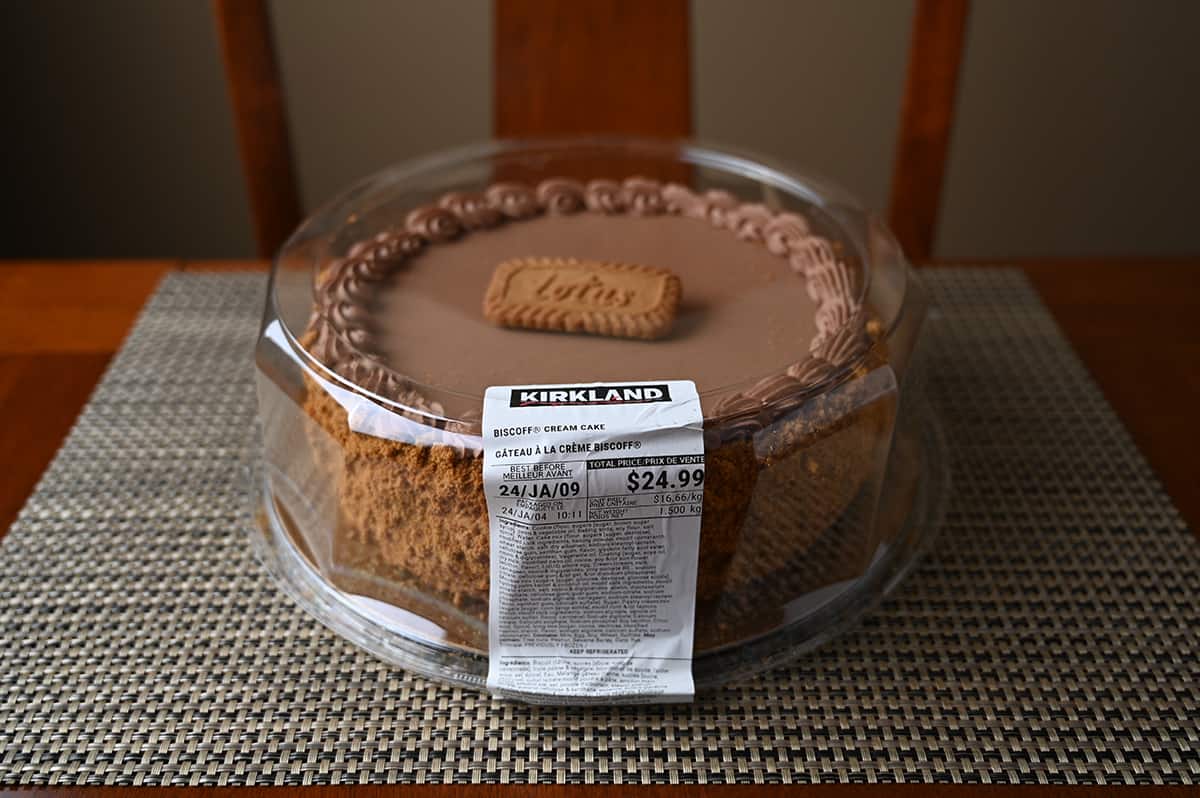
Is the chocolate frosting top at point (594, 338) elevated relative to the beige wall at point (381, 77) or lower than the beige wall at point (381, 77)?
elevated

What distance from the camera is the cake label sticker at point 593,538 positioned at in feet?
2.51

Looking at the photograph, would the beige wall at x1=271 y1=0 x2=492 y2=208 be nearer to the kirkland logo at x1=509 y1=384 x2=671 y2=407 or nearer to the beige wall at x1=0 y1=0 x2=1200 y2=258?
the beige wall at x1=0 y1=0 x2=1200 y2=258

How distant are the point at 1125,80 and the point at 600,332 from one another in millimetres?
1772

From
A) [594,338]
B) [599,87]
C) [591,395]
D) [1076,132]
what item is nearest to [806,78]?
[1076,132]

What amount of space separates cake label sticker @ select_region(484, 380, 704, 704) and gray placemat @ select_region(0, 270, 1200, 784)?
3 cm

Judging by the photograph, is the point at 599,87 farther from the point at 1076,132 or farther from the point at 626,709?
the point at 1076,132

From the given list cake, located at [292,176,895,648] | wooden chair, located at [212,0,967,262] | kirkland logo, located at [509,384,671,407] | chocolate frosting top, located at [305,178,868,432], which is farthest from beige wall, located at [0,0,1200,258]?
kirkland logo, located at [509,384,671,407]

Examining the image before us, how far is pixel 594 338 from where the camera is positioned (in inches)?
37.3

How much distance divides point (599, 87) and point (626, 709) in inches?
37.0

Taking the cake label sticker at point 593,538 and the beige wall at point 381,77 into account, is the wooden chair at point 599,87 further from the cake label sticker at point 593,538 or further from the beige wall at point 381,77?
the cake label sticker at point 593,538

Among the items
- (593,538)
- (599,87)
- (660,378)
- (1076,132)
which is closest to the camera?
(593,538)

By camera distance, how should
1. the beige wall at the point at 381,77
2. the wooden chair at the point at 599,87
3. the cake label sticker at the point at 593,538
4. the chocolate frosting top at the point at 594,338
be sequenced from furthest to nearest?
1. the beige wall at the point at 381,77
2. the wooden chair at the point at 599,87
3. the chocolate frosting top at the point at 594,338
4. the cake label sticker at the point at 593,538

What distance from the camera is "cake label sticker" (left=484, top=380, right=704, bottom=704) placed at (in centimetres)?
76

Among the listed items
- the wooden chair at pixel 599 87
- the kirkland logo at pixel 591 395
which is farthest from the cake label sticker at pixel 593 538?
the wooden chair at pixel 599 87
